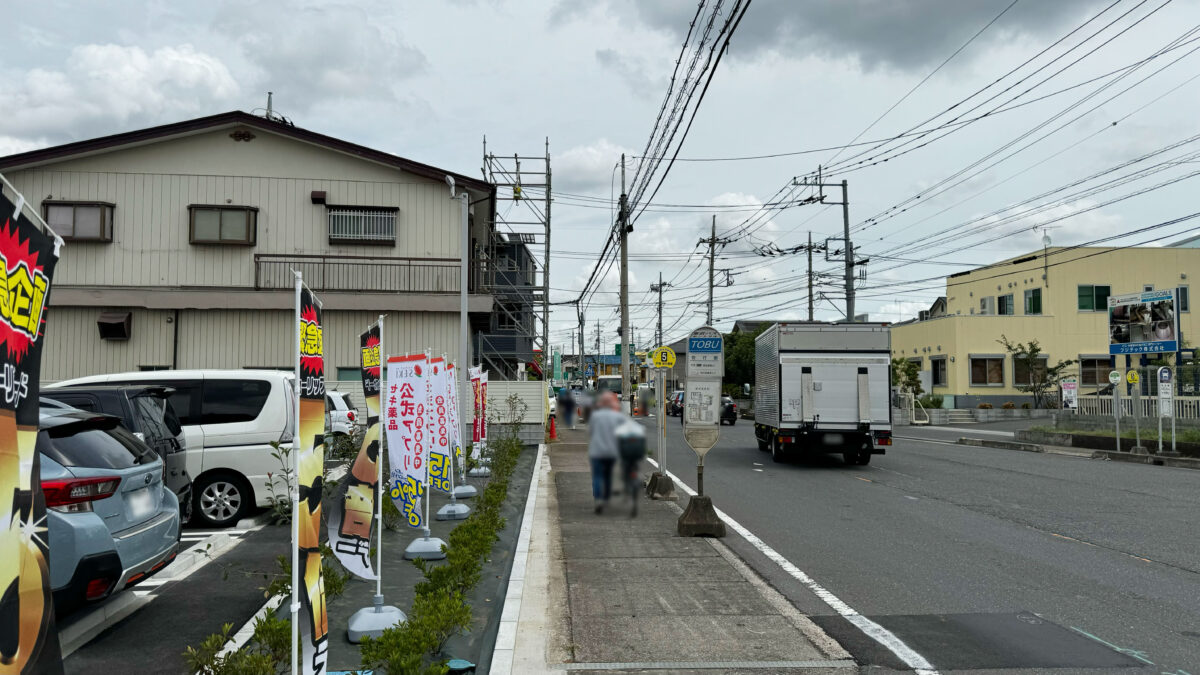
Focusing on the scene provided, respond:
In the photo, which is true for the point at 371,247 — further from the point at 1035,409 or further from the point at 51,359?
the point at 1035,409

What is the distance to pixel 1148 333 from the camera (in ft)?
105

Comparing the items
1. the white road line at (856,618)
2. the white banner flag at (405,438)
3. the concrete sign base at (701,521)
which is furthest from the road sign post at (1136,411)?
the white banner flag at (405,438)

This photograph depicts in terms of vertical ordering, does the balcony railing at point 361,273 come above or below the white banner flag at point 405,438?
above

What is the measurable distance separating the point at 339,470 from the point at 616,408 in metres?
19.2

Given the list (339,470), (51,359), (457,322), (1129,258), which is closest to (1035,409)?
(1129,258)

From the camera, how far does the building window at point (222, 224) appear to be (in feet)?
81.9

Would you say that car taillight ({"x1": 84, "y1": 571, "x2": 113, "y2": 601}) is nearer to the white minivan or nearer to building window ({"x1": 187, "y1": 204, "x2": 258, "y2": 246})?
the white minivan

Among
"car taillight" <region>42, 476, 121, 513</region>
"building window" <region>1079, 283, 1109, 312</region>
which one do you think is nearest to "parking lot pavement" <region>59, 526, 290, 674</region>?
"car taillight" <region>42, 476, 121, 513</region>

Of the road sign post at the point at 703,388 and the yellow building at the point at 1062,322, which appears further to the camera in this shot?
the yellow building at the point at 1062,322

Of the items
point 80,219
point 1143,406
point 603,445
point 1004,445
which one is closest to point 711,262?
point 603,445

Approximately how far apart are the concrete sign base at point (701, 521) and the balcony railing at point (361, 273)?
1499cm

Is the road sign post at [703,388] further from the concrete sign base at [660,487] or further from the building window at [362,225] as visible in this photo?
the building window at [362,225]

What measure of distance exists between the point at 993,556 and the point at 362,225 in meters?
20.3

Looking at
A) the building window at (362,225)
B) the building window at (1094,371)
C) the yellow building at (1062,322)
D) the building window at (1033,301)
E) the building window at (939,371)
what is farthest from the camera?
the building window at (939,371)
